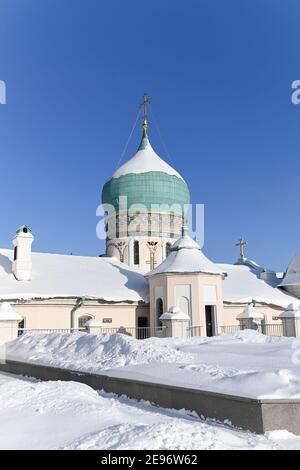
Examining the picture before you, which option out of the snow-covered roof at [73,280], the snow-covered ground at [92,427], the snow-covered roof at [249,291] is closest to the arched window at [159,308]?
the snow-covered roof at [73,280]

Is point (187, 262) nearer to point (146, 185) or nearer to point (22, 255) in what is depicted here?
point (22, 255)

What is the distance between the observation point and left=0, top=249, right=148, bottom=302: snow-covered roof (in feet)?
74.0

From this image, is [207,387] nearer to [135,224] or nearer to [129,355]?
[129,355]

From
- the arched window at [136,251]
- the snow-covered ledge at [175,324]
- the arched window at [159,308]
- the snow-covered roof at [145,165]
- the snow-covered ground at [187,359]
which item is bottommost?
the snow-covered ground at [187,359]

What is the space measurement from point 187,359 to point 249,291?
19574 mm

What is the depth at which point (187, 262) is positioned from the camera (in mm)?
24656

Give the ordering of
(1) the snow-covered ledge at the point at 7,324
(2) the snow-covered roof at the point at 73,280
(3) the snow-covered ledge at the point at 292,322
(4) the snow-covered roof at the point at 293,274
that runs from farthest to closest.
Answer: (4) the snow-covered roof at the point at 293,274 → (2) the snow-covered roof at the point at 73,280 → (3) the snow-covered ledge at the point at 292,322 → (1) the snow-covered ledge at the point at 7,324

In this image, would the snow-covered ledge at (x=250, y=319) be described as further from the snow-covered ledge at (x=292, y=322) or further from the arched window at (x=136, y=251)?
the arched window at (x=136, y=251)

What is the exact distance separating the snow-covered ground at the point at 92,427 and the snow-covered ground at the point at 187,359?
680 mm

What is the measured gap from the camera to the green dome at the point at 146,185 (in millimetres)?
32094

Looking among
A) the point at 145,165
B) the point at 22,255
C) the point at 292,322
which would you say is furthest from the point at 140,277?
the point at 292,322

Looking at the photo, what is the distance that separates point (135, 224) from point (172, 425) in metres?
27.0

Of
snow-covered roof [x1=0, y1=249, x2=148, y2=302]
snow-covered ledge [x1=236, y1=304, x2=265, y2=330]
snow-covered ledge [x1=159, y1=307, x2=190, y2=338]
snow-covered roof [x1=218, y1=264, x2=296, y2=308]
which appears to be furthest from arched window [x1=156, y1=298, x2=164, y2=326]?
snow-covered ledge [x1=159, y1=307, x2=190, y2=338]

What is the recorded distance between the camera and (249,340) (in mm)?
14359
